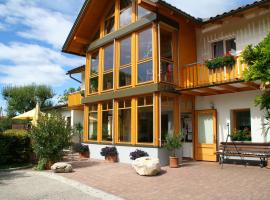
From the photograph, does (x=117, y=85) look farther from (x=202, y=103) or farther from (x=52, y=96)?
(x=52, y=96)

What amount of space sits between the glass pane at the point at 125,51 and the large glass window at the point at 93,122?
3535 mm

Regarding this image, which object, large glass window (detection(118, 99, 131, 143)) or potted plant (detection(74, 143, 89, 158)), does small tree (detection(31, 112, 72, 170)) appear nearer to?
large glass window (detection(118, 99, 131, 143))

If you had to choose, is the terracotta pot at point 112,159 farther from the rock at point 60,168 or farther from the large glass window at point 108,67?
the large glass window at point 108,67

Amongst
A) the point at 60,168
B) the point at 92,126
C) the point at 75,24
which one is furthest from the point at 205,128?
the point at 75,24

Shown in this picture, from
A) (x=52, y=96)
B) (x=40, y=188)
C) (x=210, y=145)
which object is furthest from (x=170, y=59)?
(x=52, y=96)

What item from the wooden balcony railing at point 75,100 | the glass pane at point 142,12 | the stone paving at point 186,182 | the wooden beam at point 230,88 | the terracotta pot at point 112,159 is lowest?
the stone paving at point 186,182

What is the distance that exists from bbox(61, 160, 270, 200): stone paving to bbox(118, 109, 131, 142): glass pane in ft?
7.89

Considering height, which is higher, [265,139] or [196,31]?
[196,31]

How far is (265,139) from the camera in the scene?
1228 cm

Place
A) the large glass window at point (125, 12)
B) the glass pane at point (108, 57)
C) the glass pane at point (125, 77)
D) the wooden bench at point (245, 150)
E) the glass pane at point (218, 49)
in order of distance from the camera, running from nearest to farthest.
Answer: the wooden bench at point (245, 150) → the glass pane at point (218, 49) → the glass pane at point (125, 77) → the large glass window at point (125, 12) → the glass pane at point (108, 57)

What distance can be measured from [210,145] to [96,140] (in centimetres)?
634

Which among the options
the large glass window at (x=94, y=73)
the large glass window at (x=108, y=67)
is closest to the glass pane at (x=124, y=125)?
the large glass window at (x=108, y=67)

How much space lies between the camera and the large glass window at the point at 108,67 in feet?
53.4

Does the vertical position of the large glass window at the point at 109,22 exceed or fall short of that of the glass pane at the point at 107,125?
it exceeds it
